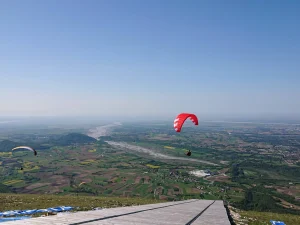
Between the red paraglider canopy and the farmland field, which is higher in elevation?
the red paraglider canopy

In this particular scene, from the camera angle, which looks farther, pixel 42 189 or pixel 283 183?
pixel 283 183

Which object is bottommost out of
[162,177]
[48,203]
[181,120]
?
[162,177]

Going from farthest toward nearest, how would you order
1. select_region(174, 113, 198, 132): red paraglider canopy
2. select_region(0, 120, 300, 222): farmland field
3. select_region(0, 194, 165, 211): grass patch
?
select_region(0, 120, 300, 222): farmland field < select_region(174, 113, 198, 132): red paraglider canopy < select_region(0, 194, 165, 211): grass patch

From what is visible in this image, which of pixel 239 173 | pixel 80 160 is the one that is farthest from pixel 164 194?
pixel 80 160

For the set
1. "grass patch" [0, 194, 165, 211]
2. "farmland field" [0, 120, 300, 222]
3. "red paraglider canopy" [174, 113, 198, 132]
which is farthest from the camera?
"farmland field" [0, 120, 300, 222]

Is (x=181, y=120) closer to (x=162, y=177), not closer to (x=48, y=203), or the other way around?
(x=48, y=203)

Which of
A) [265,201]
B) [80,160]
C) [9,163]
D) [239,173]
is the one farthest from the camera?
[80,160]

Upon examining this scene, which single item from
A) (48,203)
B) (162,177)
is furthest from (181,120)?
(162,177)

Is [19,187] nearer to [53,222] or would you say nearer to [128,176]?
[128,176]

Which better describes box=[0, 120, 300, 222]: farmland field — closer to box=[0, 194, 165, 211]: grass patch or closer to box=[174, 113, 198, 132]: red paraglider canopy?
box=[0, 194, 165, 211]: grass patch

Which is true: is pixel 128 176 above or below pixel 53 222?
below

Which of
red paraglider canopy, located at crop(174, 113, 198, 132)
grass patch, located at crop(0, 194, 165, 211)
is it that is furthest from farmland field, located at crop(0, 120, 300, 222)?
red paraglider canopy, located at crop(174, 113, 198, 132)
